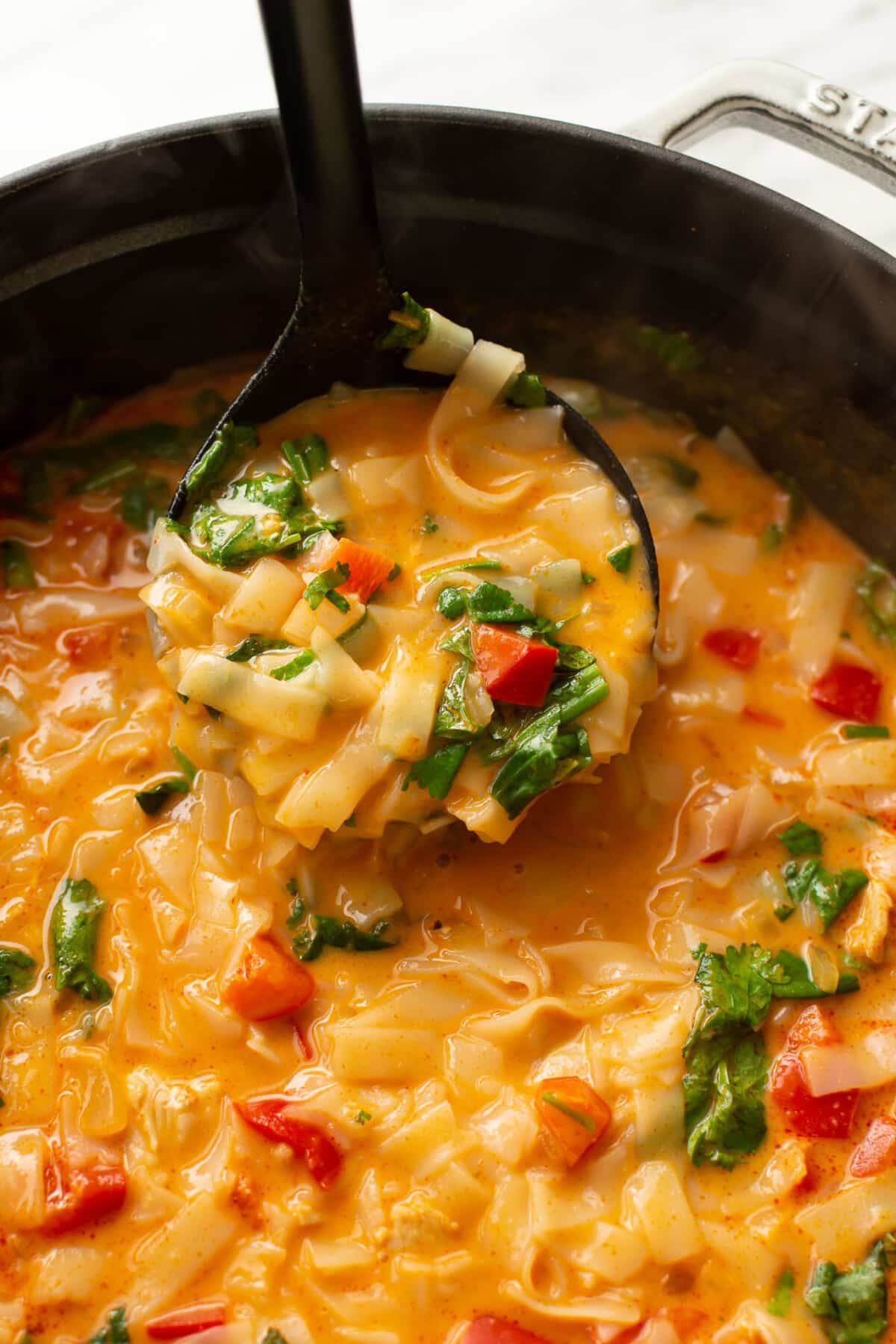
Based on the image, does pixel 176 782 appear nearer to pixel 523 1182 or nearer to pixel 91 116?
pixel 523 1182

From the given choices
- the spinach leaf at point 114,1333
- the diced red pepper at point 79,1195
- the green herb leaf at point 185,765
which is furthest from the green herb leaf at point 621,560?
the spinach leaf at point 114,1333

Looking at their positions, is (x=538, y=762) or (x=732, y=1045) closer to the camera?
(x=538, y=762)

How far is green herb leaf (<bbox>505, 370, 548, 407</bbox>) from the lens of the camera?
3.95 meters

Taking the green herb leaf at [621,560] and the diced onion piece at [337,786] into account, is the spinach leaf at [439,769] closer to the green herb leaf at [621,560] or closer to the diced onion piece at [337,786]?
the diced onion piece at [337,786]

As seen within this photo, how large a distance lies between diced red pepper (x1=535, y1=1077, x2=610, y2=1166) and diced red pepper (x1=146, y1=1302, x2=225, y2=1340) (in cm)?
98

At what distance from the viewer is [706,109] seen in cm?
384

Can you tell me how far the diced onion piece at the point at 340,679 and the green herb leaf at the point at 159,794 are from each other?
2.44 ft

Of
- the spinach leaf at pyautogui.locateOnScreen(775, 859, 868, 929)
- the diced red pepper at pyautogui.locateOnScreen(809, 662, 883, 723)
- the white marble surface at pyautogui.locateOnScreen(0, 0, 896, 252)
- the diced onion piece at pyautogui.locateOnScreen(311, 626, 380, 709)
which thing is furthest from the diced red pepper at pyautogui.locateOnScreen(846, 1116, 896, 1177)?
the white marble surface at pyautogui.locateOnScreen(0, 0, 896, 252)

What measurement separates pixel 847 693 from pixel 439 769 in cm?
152

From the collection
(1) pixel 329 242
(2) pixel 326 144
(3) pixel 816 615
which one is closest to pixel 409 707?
(1) pixel 329 242

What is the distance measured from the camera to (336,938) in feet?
12.3

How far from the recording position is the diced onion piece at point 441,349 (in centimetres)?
389

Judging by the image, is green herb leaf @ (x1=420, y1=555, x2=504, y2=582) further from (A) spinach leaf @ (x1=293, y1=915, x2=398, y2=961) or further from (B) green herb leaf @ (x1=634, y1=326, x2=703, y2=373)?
(B) green herb leaf @ (x1=634, y1=326, x2=703, y2=373)

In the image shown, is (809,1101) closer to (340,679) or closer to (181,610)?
(340,679)
